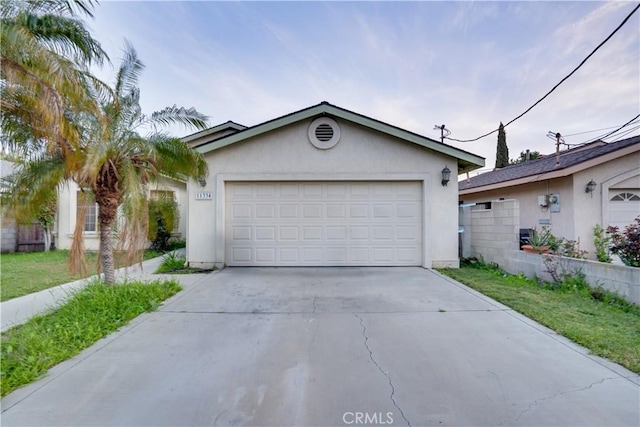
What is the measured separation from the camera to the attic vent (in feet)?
26.0

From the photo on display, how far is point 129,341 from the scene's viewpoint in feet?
11.5

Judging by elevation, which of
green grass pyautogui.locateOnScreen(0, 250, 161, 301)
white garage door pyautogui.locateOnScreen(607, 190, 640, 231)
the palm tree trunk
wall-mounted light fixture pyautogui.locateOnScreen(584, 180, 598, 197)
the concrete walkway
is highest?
wall-mounted light fixture pyautogui.locateOnScreen(584, 180, 598, 197)

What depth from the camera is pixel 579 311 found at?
175 inches

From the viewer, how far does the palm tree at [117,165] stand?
14.8 feet

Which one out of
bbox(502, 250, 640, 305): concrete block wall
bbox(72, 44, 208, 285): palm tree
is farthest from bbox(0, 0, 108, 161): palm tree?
bbox(502, 250, 640, 305): concrete block wall

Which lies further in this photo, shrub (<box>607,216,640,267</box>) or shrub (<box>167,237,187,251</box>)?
shrub (<box>167,237,187,251</box>)

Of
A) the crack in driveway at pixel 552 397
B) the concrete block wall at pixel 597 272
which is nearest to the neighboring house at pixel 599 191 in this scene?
the concrete block wall at pixel 597 272

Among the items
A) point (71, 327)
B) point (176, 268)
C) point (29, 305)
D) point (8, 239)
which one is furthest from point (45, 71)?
point (8, 239)

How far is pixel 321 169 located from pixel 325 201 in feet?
2.96

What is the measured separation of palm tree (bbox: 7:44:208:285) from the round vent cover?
132 inches

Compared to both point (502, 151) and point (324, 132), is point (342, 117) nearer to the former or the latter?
point (324, 132)

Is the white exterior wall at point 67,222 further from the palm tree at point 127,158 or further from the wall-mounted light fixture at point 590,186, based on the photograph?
the wall-mounted light fixture at point 590,186

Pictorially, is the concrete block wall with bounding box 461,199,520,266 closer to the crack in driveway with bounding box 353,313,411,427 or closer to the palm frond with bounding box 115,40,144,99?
the crack in driveway with bounding box 353,313,411,427

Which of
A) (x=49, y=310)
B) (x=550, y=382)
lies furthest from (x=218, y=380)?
(x=49, y=310)
